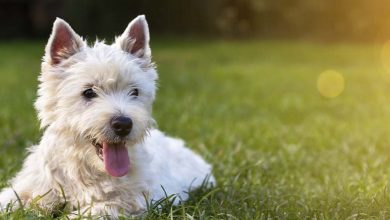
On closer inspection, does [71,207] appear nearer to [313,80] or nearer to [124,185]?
[124,185]

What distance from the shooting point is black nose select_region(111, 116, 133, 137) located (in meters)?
4.51

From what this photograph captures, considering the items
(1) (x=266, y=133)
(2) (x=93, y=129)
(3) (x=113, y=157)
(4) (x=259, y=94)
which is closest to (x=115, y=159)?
(3) (x=113, y=157)

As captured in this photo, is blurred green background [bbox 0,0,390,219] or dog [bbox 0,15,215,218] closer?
dog [bbox 0,15,215,218]

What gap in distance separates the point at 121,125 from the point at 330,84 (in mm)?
11471

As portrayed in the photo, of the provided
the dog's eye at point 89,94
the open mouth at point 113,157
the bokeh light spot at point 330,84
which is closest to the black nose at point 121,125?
the open mouth at point 113,157

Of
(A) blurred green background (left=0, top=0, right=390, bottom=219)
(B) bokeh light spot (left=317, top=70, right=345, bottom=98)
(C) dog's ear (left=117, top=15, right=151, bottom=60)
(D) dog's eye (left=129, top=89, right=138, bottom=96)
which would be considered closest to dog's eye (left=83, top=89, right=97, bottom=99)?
(D) dog's eye (left=129, top=89, right=138, bottom=96)

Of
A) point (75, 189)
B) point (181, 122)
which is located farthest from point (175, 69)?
point (75, 189)

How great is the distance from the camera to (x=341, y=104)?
1227 cm

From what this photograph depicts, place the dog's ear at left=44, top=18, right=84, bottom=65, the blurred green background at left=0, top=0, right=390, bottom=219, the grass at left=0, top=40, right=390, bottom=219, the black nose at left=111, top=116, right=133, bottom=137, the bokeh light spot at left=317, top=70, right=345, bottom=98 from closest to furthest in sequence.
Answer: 1. the black nose at left=111, top=116, right=133, bottom=137
2. the dog's ear at left=44, top=18, right=84, bottom=65
3. the grass at left=0, top=40, right=390, bottom=219
4. the blurred green background at left=0, top=0, right=390, bottom=219
5. the bokeh light spot at left=317, top=70, right=345, bottom=98

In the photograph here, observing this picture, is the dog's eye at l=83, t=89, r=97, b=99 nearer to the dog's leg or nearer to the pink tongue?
the pink tongue

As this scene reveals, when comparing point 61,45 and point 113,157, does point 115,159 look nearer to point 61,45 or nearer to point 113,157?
point 113,157

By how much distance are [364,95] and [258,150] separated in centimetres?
597

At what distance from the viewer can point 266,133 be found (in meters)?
9.21

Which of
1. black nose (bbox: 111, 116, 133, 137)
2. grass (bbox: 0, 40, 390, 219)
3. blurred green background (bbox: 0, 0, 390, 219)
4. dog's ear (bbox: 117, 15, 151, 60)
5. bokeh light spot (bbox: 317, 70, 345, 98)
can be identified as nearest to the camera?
black nose (bbox: 111, 116, 133, 137)
